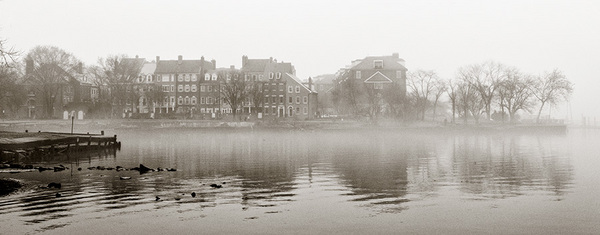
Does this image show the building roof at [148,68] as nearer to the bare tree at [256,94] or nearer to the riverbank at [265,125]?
the bare tree at [256,94]

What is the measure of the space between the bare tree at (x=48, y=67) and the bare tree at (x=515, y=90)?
80.3 m

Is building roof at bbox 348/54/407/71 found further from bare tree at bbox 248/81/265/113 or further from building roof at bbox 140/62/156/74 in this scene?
building roof at bbox 140/62/156/74

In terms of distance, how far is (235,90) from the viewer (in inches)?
4444

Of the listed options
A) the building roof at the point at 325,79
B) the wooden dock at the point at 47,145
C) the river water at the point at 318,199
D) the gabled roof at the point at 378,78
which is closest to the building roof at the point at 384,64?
the gabled roof at the point at 378,78

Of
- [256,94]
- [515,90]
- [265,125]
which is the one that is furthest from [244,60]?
[515,90]

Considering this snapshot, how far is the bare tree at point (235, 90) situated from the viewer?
112m

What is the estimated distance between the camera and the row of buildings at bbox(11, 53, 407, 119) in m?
119

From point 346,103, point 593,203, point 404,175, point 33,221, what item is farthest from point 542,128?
point 33,221

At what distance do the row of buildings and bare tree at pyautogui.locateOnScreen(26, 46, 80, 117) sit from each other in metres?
10.6

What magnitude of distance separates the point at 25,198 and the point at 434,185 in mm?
17719

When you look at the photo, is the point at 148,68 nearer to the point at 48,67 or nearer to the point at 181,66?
the point at 181,66

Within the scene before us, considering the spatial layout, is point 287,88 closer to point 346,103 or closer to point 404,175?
point 346,103

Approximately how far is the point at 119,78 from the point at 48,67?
13.1 meters

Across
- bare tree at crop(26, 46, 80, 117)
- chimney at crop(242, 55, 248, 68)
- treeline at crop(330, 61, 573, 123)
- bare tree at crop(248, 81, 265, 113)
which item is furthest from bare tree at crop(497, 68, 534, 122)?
bare tree at crop(26, 46, 80, 117)
